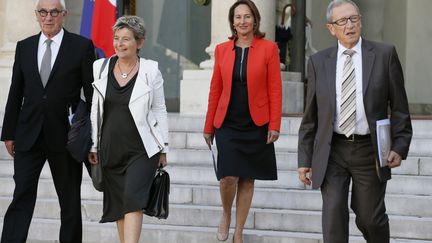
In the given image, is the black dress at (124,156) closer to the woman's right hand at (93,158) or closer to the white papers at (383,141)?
the woman's right hand at (93,158)

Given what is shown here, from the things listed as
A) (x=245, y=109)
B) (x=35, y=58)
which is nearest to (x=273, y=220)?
(x=245, y=109)

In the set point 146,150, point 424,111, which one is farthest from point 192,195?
point 424,111

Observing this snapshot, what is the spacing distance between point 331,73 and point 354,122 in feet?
1.14

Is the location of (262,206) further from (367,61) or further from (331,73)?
(367,61)

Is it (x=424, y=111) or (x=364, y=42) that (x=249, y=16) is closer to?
(x=364, y=42)

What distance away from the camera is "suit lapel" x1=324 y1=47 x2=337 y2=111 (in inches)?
239

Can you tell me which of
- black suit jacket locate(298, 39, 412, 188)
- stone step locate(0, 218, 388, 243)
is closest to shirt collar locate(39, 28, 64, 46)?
stone step locate(0, 218, 388, 243)

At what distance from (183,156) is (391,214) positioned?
265 centimetres

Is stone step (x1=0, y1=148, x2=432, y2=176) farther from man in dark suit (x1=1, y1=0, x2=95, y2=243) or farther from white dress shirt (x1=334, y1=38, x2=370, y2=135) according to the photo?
white dress shirt (x1=334, y1=38, x2=370, y2=135)

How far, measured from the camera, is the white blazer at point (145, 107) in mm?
6617

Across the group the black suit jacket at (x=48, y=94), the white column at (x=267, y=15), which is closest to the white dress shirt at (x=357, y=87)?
the black suit jacket at (x=48, y=94)

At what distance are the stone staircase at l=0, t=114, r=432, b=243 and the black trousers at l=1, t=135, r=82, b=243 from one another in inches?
49.4

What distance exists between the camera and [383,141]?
19.6 ft

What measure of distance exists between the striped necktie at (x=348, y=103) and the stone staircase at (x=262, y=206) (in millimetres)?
2090
